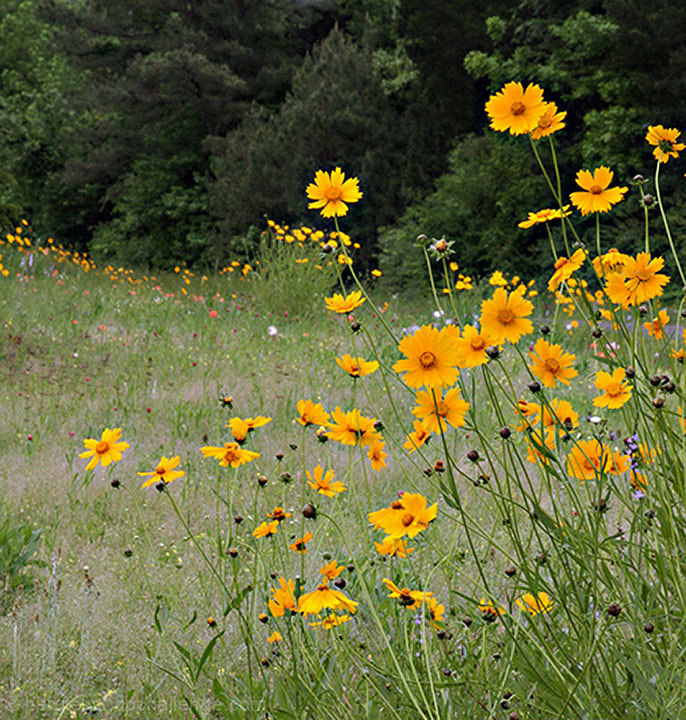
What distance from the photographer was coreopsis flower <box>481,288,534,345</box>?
1085 mm

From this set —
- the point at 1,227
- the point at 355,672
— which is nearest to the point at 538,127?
the point at 355,672

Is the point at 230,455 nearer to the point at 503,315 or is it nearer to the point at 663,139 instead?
the point at 503,315

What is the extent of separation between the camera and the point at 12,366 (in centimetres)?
498

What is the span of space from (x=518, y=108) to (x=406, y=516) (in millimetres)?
713

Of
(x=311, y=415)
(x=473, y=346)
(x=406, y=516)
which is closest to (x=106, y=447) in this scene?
(x=311, y=415)

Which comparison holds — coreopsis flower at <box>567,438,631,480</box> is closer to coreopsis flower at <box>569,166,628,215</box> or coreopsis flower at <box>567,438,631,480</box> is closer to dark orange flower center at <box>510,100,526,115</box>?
coreopsis flower at <box>569,166,628,215</box>

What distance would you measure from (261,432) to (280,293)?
3647 mm

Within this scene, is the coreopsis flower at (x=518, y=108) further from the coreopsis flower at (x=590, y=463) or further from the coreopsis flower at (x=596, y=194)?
the coreopsis flower at (x=590, y=463)

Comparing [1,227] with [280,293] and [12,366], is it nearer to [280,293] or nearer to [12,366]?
[280,293]

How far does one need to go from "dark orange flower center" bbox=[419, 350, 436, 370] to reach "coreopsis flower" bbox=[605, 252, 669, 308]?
1.48 feet

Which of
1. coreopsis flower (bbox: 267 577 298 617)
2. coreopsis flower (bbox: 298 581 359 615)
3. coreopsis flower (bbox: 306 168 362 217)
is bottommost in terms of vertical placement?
coreopsis flower (bbox: 298 581 359 615)

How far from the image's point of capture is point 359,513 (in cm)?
130

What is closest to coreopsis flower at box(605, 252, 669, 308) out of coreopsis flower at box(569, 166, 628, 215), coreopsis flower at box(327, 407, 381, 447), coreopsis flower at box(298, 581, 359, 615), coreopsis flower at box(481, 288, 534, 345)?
coreopsis flower at box(569, 166, 628, 215)

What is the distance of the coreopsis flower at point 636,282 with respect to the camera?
1.27 m
